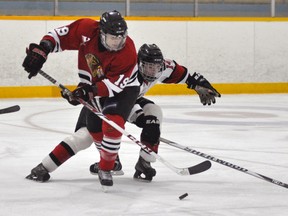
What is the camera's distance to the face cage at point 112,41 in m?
3.41

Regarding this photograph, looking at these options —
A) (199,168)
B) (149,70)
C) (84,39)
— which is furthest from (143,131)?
(84,39)

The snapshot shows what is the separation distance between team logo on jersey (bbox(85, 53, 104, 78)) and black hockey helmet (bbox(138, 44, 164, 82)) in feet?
0.99

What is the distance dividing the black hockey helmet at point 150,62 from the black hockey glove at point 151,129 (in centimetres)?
21

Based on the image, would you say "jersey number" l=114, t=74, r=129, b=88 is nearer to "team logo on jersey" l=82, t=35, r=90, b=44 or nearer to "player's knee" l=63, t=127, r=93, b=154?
"team logo on jersey" l=82, t=35, r=90, b=44

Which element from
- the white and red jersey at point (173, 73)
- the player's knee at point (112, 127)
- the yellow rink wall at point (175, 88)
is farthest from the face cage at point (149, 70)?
the yellow rink wall at point (175, 88)

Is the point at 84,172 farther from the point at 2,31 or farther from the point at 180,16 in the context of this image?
the point at 180,16

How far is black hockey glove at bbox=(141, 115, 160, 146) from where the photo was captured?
11.9 feet

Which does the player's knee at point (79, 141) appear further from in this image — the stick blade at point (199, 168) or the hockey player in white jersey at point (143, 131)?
the stick blade at point (199, 168)

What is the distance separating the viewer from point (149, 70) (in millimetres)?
3723

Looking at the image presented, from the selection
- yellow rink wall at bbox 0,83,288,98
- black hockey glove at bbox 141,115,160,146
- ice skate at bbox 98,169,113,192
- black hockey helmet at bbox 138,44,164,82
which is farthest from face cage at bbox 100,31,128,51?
yellow rink wall at bbox 0,83,288,98

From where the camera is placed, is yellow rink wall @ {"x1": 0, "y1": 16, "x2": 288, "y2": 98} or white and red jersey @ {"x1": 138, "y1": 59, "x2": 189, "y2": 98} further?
yellow rink wall @ {"x1": 0, "y1": 16, "x2": 288, "y2": 98}

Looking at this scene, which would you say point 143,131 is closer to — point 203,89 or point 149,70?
point 149,70

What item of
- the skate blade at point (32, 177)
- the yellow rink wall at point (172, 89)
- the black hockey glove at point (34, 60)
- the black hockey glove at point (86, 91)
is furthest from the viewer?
the yellow rink wall at point (172, 89)

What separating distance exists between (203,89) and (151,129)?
415 millimetres
